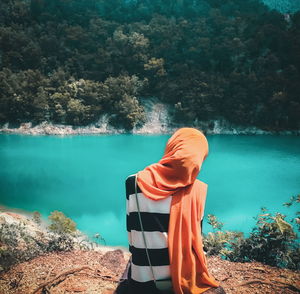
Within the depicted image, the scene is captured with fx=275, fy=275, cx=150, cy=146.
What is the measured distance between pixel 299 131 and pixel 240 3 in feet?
58.2

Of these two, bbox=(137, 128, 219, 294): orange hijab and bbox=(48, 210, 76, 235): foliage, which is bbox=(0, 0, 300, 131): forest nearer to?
bbox=(48, 210, 76, 235): foliage

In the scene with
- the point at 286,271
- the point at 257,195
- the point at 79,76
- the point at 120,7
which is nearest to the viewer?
the point at 286,271

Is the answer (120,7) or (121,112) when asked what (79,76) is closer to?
(121,112)

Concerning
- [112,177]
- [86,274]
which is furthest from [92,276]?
[112,177]

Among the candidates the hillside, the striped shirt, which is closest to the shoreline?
the hillside

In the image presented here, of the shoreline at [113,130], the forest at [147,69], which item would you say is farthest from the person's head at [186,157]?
the forest at [147,69]

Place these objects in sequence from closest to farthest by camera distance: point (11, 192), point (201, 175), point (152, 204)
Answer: point (152, 204) < point (11, 192) < point (201, 175)

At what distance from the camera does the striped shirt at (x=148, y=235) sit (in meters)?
1.04

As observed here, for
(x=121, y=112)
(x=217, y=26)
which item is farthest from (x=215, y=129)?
(x=217, y=26)

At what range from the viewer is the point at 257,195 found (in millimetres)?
7582

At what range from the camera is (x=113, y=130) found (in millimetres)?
18297

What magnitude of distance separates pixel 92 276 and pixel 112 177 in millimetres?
6411

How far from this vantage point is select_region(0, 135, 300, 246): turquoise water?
6.16 meters

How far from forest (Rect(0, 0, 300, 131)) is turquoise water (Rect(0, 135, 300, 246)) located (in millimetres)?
3713
